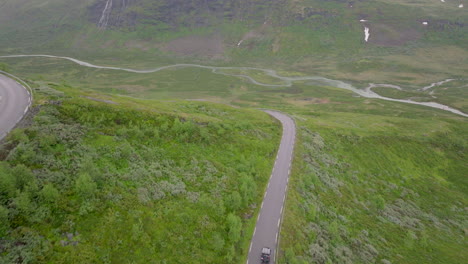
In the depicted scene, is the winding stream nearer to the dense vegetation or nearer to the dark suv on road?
the dense vegetation

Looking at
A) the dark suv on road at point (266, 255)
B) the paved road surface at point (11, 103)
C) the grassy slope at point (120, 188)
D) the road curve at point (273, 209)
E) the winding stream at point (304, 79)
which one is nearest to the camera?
the grassy slope at point (120, 188)

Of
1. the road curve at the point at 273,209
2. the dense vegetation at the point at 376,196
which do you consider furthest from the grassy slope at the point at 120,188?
the dense vegetation at the point at 376,196

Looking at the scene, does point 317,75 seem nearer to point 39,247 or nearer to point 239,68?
point 239,68

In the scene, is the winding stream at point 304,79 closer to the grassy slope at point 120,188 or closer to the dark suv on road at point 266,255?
the grassy slope at point 120,188

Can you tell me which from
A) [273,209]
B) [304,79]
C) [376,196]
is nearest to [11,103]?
[273,209]

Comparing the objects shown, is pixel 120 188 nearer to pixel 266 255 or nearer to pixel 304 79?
Result: pixel 266 255

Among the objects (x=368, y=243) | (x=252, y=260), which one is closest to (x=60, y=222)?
(x=252, y=260)

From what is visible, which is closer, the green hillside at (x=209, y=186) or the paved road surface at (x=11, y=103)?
the green hillside at (x=209, y=186)
